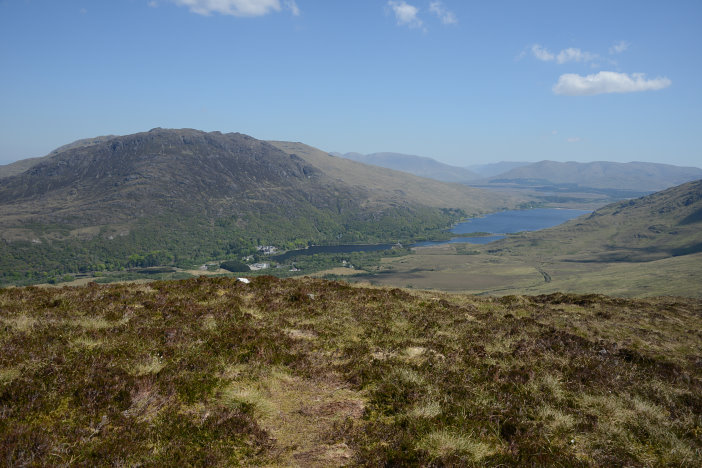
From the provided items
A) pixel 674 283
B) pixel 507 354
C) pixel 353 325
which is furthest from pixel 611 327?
pixel 674 283

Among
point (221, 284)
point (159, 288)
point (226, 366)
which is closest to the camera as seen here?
point (226, 366)

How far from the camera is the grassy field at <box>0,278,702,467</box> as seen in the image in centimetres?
799

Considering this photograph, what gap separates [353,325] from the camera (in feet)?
55.1

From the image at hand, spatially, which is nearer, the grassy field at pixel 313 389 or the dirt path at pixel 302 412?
the grassy field at pixel 313 389

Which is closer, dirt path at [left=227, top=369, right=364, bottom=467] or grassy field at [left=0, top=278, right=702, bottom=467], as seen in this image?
grassy field at [left=0, top=278, right=702, bottom=467]

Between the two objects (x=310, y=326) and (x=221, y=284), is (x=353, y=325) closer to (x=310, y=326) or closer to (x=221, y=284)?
(x=310, y=326)

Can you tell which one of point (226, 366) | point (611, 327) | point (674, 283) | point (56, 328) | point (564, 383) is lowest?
point (674, 283)

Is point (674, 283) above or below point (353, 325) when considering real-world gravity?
below

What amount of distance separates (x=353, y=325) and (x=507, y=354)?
22.3 ft

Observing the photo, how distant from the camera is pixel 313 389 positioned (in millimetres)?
10930

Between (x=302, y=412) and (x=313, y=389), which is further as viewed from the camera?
(x=313, y=389)

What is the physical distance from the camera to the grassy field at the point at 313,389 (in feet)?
26.2

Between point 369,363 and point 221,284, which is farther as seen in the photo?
point 221,284

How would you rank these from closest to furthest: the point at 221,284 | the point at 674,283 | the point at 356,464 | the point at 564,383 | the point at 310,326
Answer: the point at 356,464 → the point at 564,383 → the point at 310,326 → the point at 221,284 → the point at 674,283
